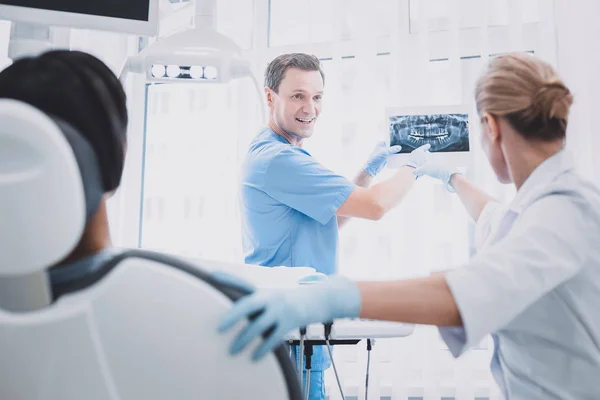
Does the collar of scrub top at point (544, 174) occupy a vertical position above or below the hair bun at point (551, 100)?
below

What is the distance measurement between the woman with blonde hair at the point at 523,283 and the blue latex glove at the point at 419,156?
2.37ft

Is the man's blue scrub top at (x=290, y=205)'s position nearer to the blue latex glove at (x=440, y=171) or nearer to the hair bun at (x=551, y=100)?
the blue latex glove at (x=440, y=171)

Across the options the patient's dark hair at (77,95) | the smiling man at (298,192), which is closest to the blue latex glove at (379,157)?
the smiling man at (298,192)

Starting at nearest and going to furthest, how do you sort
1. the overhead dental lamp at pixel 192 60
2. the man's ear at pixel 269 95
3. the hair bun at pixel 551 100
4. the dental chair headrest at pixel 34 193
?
the dental chair headrest at pixel 34 193
the hair bun at pixel 551 100
the overhead dental lamp at pixel 192 60
the man's ear at pixel 269 95

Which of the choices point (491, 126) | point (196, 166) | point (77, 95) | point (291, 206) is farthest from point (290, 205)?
point (77, 95)

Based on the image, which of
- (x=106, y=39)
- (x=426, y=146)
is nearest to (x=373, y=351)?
(x=426, y=146)

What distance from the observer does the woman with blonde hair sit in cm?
78

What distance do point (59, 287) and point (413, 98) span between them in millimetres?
2055

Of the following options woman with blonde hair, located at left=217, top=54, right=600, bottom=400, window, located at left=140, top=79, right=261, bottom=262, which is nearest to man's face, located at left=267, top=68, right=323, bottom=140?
window, located at left=140, top=79, right=261, bottom=262

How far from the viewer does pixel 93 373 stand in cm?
53

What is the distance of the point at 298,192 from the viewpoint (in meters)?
1.69

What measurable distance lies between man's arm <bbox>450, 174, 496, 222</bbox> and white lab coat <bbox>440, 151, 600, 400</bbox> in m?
0.54

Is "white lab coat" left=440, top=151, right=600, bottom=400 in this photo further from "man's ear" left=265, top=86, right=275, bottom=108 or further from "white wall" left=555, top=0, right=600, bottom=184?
"white wall" left=555, top=0, right=600, bottom=184

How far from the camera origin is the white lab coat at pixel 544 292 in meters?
0.79
